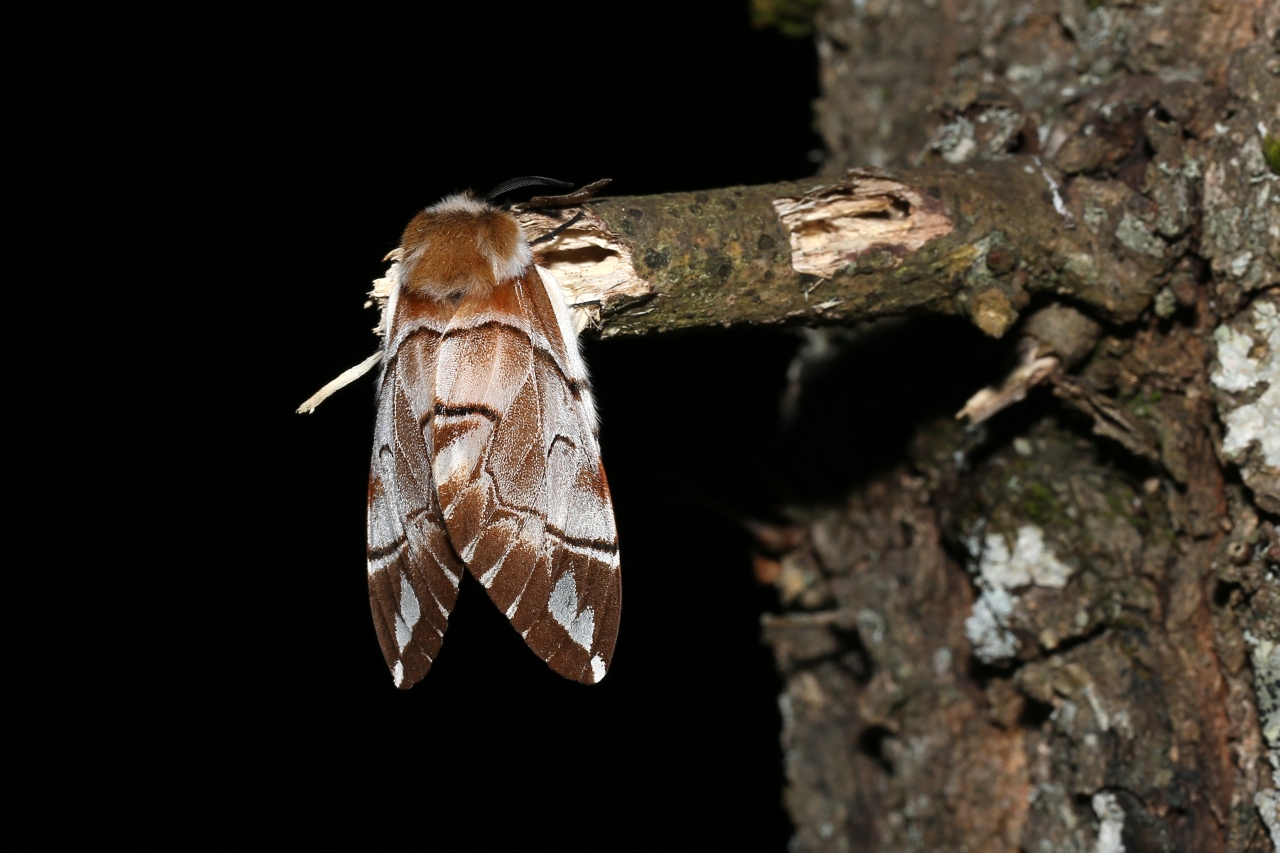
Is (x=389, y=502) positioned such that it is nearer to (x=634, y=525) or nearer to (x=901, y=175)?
(x=901, y=175)

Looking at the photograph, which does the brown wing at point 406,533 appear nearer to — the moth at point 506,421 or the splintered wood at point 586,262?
the moth at point 506,421

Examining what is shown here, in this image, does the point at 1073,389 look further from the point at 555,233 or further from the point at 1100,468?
the point at 555,233

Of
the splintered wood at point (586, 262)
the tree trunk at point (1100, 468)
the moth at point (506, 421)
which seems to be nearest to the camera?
the splintered wood at point (586, 262)

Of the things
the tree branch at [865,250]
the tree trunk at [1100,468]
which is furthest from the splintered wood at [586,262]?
the tree trunk at [1100,468]

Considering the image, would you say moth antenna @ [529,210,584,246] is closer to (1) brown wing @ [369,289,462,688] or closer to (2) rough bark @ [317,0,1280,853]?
(2) rough bark @ [317,0,1280,853]

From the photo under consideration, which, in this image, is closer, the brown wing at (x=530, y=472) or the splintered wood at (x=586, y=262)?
the splintered wood at (x=586, y=262)

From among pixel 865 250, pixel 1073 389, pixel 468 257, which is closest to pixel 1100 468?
pixel 1073 389
